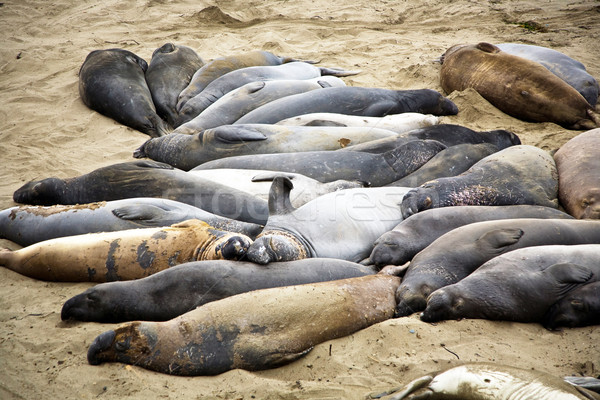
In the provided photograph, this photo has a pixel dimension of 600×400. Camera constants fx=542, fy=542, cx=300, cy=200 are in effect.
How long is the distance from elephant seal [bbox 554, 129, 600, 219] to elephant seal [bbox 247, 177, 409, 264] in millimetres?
1494

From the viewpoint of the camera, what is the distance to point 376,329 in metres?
3.35

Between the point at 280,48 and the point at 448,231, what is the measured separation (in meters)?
6.01

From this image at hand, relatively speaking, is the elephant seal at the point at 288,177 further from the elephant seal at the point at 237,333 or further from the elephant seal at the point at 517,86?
the elephant seal at the point at 517,86

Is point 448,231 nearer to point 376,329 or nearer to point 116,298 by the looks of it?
point 376,329

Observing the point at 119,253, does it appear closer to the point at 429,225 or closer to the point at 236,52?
the point at 429,225

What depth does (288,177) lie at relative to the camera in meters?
5.16

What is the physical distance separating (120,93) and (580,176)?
18.5 feet

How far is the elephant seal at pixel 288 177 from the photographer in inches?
199

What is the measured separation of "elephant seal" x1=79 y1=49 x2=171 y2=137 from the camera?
281 inches

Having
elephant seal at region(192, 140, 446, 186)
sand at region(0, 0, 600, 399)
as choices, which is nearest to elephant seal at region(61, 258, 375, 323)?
sand at region(0, 0, 600, 399)

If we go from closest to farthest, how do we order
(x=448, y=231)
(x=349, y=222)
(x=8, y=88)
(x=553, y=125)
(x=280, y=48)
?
1. (x=448, y=231)
2. (x=349, y=222)
3. (x=553, y=125)
4. (x=8, y=88)
5. (x=280, y=48)

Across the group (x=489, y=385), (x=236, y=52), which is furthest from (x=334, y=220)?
(x=236, y=52)

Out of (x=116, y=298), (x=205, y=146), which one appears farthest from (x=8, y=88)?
(x=116, y=298)

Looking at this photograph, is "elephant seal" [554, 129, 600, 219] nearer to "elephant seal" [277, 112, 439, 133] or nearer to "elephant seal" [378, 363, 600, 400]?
"elephant seal" [277, 112, 439, 133]
